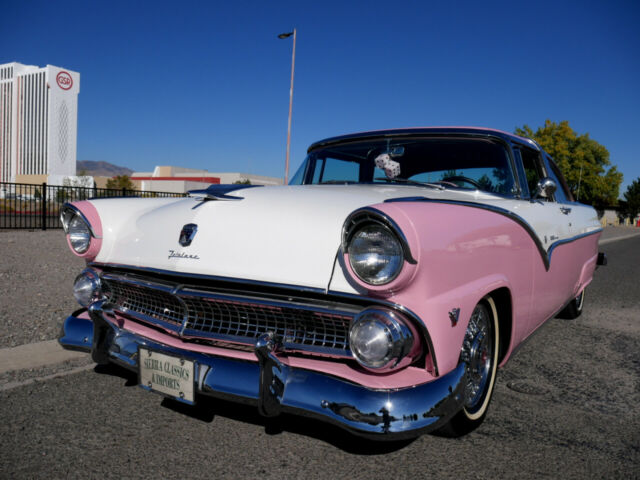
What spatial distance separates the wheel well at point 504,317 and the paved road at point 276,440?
1.15ft

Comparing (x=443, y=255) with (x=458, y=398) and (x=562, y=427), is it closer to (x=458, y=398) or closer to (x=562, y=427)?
(x=458, y=398)

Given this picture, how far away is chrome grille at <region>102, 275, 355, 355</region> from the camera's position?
6.33 feet

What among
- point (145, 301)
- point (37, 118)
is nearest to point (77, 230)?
point (145, 301)

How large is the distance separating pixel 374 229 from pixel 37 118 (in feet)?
465

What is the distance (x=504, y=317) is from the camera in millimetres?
2545

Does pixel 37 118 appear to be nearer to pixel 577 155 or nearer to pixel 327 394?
pixel 577 155

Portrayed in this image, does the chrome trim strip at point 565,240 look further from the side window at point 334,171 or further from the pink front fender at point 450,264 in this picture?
the side window at point 334,171

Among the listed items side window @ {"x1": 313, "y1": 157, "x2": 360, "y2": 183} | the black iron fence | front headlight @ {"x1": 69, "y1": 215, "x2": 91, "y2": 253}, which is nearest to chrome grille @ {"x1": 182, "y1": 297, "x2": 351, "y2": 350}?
front headlight @ {"x1": 69, "y1": 215, "x2": 91, "y2": 253}

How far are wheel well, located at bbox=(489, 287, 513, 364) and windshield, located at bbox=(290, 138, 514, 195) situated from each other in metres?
0.69

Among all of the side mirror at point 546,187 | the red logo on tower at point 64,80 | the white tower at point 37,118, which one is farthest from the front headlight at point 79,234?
the red logo on tower at point 64,80

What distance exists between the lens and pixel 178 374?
2.04 metres

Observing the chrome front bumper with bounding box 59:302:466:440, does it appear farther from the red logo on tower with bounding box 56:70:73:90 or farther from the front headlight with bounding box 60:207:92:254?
the red logo on tower with bounding box 56:70:73:90

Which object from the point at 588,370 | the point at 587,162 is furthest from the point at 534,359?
the point at 587,162

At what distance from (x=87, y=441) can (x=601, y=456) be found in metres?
2.22
